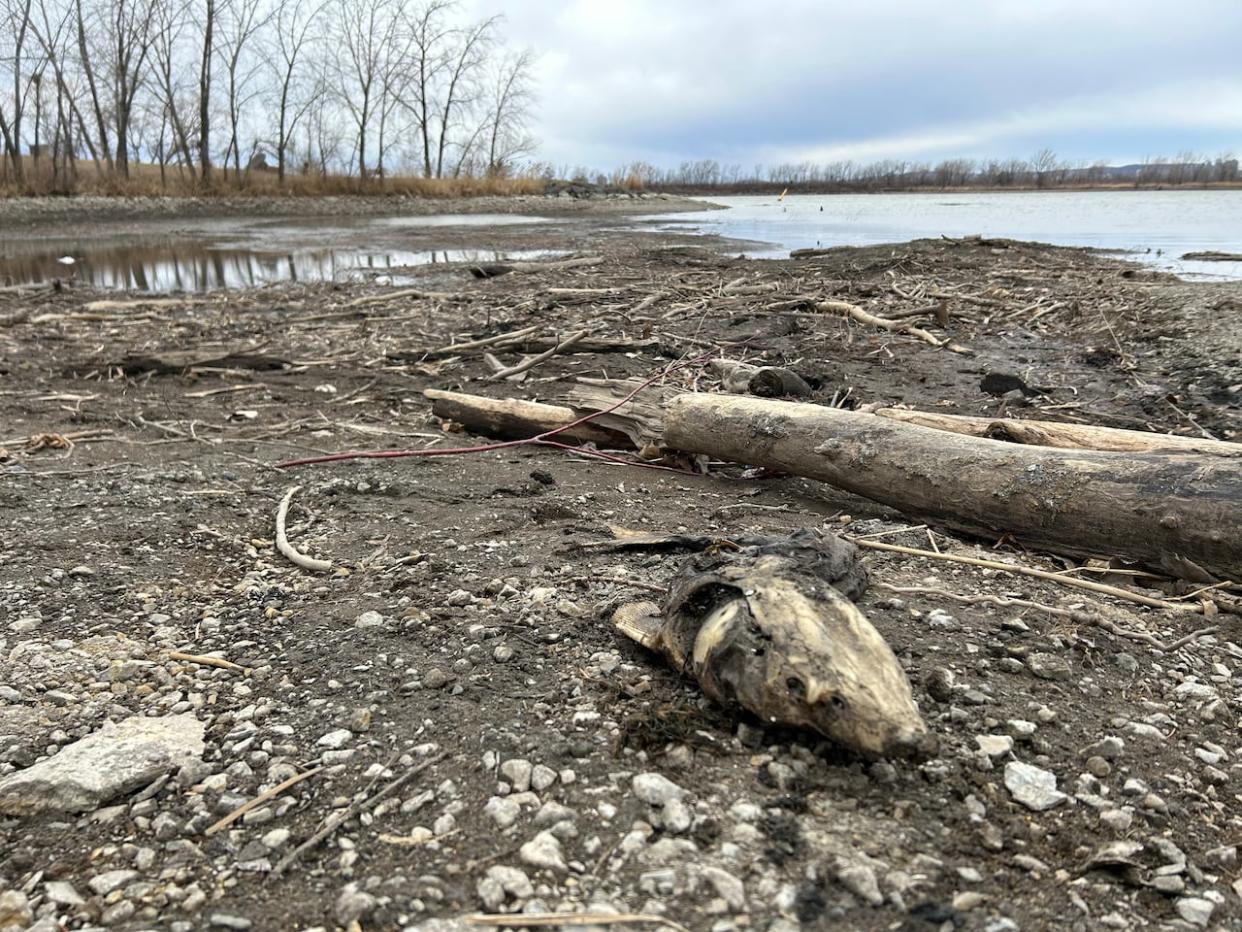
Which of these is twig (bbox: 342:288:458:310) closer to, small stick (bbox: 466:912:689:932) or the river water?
the river water

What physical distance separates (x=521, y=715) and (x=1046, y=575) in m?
2.18

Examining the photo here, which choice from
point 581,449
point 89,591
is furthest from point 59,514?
point 581,449

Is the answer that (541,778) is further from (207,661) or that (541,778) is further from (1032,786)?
(207,661)

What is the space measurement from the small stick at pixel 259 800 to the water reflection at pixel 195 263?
13.7 m

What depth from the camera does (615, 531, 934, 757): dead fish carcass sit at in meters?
2.03

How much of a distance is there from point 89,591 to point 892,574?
3.22 metres

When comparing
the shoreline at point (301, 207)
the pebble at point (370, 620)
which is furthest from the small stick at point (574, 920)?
the shoreline at point (301, 207)

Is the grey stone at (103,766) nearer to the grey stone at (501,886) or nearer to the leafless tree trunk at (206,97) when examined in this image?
the grey stone at (501,886)

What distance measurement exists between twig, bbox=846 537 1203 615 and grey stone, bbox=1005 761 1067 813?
4.16 feet

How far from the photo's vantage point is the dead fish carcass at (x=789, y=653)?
2.03 metres

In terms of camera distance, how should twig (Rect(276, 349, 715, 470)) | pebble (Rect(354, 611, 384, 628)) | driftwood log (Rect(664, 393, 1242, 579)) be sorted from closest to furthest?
pebble (Rect(354, 611, 384, 628)), driftwood log (Rect(664, 393, 1242, 579)), twig (Rect(276, 349, 715, 470))

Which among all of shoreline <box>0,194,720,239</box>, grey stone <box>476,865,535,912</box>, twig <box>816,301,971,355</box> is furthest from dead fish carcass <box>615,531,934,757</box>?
shoreline <box>0,194,720,239</box>

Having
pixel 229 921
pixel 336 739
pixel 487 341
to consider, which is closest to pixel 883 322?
pixel 487 341

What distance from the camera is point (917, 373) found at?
7074 mm
